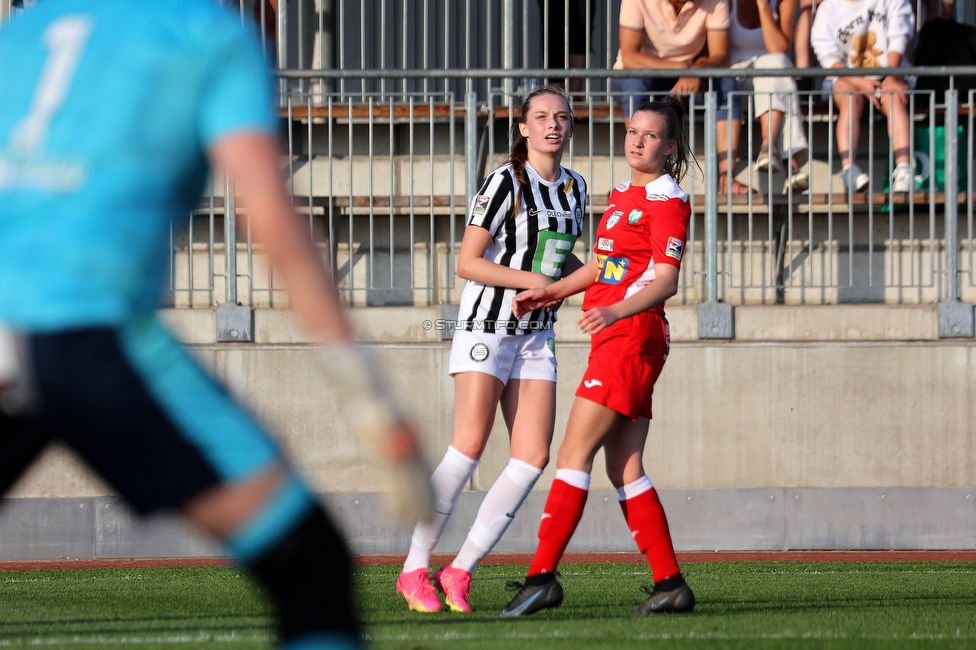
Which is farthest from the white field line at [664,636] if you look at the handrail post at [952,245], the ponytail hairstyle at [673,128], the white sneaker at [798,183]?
the white sneaker at [798,183]

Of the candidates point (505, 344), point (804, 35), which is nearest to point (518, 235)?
point (505, 344)

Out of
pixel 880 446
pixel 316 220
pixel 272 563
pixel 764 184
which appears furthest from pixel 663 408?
pixel 272 563

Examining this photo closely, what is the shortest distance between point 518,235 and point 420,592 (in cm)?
159

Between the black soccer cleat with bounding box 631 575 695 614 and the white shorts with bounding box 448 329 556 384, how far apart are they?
991 millimetres

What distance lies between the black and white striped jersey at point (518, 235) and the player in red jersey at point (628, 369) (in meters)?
0.21

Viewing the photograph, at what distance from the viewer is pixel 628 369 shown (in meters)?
5.24

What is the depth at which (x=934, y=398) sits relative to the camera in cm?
915

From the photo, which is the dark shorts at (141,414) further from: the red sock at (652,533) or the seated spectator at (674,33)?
the seated spectator at (674,33)

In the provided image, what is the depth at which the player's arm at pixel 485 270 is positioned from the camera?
5.41 meters

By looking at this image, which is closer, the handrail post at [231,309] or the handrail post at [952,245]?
the handrail post at [952,245]

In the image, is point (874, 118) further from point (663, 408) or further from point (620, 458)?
point (620, 458)

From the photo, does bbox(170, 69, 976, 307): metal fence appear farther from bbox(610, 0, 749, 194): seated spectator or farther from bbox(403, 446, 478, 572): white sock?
bbox(403, 446, 478, 572): white sock

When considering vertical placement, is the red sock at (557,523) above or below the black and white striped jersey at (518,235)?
below

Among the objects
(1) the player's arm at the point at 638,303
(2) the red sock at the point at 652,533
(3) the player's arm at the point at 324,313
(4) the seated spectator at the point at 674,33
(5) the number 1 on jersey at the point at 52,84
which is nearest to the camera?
(3) the player's arm at the point at 324,313
